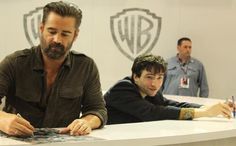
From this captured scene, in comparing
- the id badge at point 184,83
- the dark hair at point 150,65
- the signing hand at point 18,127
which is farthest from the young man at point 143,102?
→ the id badge at point 184,83

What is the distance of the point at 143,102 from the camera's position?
2.35 meters

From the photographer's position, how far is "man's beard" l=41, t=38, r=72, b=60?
1.78m

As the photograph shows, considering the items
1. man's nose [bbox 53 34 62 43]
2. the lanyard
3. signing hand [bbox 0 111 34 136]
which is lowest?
the lanyard

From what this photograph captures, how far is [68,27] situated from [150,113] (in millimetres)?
813

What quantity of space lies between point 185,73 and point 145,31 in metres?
0.83

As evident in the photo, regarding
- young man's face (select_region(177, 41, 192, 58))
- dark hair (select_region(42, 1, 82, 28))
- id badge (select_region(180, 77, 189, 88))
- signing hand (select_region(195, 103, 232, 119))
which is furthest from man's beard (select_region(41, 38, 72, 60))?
young man's face (select_region(177, 41, 192, 58))

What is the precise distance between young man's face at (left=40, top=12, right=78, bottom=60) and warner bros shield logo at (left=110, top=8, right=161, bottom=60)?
13.4 feet

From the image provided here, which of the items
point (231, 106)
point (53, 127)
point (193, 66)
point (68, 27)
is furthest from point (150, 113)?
point (193, 66)

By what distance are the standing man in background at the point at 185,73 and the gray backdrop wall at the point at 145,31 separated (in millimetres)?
164

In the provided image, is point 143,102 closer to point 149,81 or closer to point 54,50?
point 149,81

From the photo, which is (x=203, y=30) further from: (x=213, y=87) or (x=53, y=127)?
(x=53, y=127)

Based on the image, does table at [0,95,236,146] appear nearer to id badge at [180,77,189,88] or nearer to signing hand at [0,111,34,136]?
signing hand at [0,111,34,136]

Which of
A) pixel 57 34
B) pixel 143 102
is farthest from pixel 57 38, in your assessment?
pixel 143 102

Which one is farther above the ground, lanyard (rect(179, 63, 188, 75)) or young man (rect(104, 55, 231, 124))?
young man (rect(104, 55, 231, 124))
